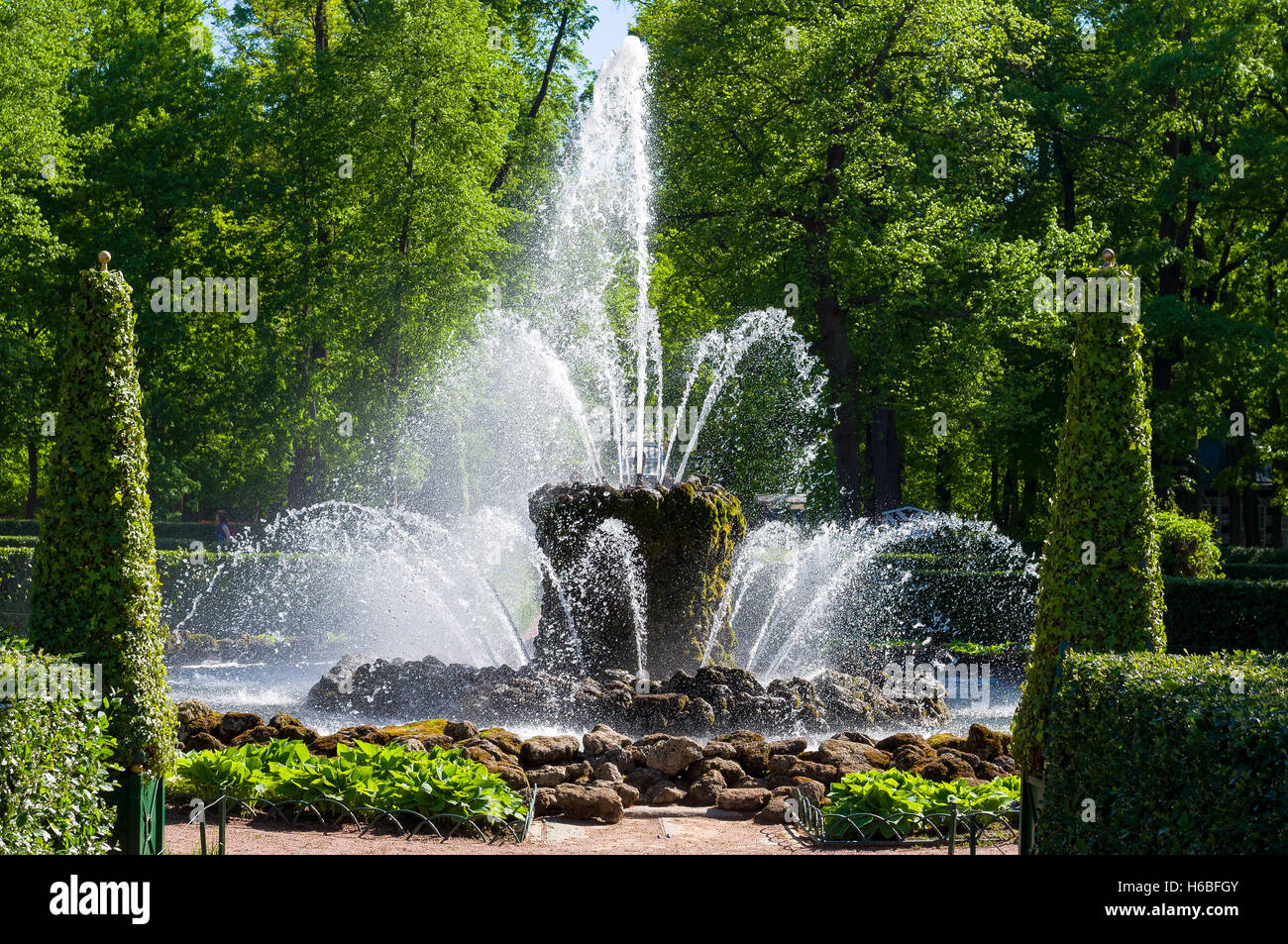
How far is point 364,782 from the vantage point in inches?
316

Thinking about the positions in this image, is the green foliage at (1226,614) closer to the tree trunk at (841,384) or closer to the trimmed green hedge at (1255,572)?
the trimmed green hedge at (1255,572)

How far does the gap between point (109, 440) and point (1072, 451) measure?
5.61 m

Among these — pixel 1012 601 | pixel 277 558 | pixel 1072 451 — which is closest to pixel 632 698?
pixel 1072 451

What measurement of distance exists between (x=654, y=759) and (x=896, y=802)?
7.99 ft

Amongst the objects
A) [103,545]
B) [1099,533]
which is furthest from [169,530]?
[1099,533]

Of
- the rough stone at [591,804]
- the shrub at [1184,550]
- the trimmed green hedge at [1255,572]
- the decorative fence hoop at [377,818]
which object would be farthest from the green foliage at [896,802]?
the trimmed green hedge at [1255,572]

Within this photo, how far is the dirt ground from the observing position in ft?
23.8

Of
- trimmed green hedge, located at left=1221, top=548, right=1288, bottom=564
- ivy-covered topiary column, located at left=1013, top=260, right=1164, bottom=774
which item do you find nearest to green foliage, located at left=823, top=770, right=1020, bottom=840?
ivy-covered topiary column, located at left=1013, top=260, right=1164, bottom=774

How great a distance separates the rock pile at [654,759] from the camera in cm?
895

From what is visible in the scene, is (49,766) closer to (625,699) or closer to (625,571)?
(625,699)

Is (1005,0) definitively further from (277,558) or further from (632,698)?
(632,698)

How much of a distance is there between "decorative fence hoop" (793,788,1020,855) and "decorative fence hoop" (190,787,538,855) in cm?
188

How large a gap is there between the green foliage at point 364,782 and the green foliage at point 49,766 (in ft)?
4.51
